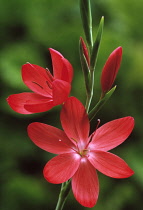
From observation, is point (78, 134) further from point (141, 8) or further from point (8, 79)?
point (141, 8)

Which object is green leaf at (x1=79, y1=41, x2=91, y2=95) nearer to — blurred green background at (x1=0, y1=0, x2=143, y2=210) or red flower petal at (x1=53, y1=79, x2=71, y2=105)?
red flower petal at (x1=53, y1=79, x2=71, y2=105)

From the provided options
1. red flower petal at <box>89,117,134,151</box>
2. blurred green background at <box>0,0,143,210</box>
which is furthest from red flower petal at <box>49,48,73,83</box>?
blurred green background at <box>0,0,143,210</box>

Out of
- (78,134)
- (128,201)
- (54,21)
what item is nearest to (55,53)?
(78,134)

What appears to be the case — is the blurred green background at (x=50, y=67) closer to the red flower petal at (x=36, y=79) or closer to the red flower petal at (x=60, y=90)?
the red flower petal at (x=36, y=79)

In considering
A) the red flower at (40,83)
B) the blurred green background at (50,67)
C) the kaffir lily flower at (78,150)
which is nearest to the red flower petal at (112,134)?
the kaffir lily flower at (78,150)

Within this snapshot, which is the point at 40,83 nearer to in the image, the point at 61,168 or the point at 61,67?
the point at 61,67

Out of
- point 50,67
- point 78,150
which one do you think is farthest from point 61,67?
point 50,67

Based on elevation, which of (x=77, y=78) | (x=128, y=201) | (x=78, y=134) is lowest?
(x=128, y=201)
